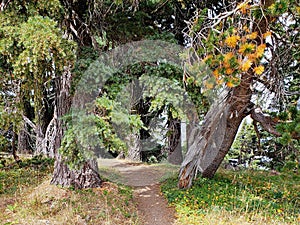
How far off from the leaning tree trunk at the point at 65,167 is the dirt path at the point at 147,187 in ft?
3.60

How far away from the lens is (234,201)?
16.0 feet

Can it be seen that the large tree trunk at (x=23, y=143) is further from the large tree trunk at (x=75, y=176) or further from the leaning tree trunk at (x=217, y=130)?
the leaning tree trunk at (x=217, y=130)

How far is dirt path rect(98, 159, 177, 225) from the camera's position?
4.67m

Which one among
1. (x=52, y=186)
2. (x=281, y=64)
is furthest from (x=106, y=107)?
(x=281, y=64)

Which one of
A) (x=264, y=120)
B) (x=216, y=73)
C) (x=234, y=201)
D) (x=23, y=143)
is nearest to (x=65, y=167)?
(x=234, y=201)

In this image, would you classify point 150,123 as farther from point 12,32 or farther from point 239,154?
point 12,32

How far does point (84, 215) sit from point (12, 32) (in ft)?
8.98

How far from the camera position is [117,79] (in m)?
4.27

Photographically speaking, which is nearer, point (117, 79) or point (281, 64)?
point (117, 79)

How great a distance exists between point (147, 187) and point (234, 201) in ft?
7.58

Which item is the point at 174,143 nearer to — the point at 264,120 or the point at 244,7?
the point at 264,120

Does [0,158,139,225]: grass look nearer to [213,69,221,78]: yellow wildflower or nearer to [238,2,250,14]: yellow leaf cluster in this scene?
[213,69,221,78]: yellow wildflower

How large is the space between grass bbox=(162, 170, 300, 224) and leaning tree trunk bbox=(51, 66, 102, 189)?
64.7 inches

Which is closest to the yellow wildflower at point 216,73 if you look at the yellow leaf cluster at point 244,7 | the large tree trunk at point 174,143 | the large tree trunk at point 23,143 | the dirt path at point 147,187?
the yellow leaf cluster at point 244,7
